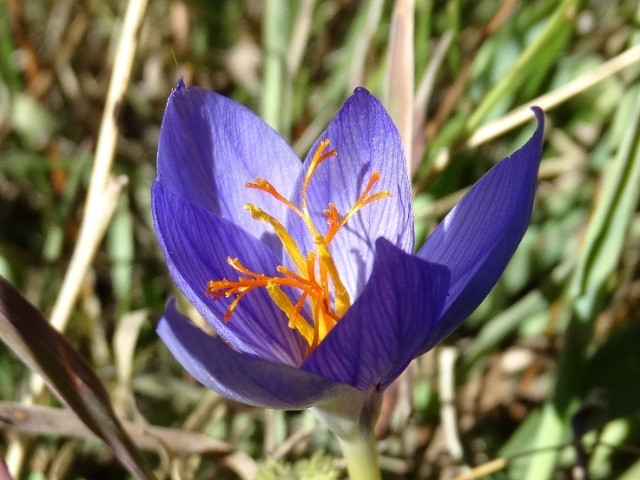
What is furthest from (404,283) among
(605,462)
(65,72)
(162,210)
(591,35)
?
(65,72)

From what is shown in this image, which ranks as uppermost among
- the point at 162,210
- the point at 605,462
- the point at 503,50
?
the point at 503,50

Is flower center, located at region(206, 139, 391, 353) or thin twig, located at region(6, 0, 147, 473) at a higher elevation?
thin twig, located at region(6, 0, 147, 473)

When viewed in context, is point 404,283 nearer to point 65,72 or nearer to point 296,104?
point 296,104

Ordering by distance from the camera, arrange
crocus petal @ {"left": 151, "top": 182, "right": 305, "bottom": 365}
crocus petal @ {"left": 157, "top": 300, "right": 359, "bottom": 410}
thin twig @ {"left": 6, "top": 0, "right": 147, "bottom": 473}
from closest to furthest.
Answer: crocus petal @ {"left": 157, "top": 300, "right": 359, "bottom": 410}, crocus petal @ {"left": 151, "top": 182, "right": 305, "bottom": 365}, thin twig @ {"left": 6, "top": 0, "right": 147, "bottom": 473}

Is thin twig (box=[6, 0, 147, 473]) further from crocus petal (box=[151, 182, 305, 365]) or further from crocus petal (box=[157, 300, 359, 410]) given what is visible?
crocus petal (box=[157, 300, 359, 410])

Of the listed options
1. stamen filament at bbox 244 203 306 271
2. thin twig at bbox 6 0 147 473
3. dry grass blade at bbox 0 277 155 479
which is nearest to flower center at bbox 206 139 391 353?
stamen filament at bbox 244 203 306 271

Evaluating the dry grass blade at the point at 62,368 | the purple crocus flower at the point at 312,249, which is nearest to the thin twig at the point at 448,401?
the purple crocus flower at the point at 312,249

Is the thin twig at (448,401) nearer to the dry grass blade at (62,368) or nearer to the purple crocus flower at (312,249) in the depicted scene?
the purple crocus flower at (312,249)

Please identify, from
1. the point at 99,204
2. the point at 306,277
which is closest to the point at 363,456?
the point at 306,277
